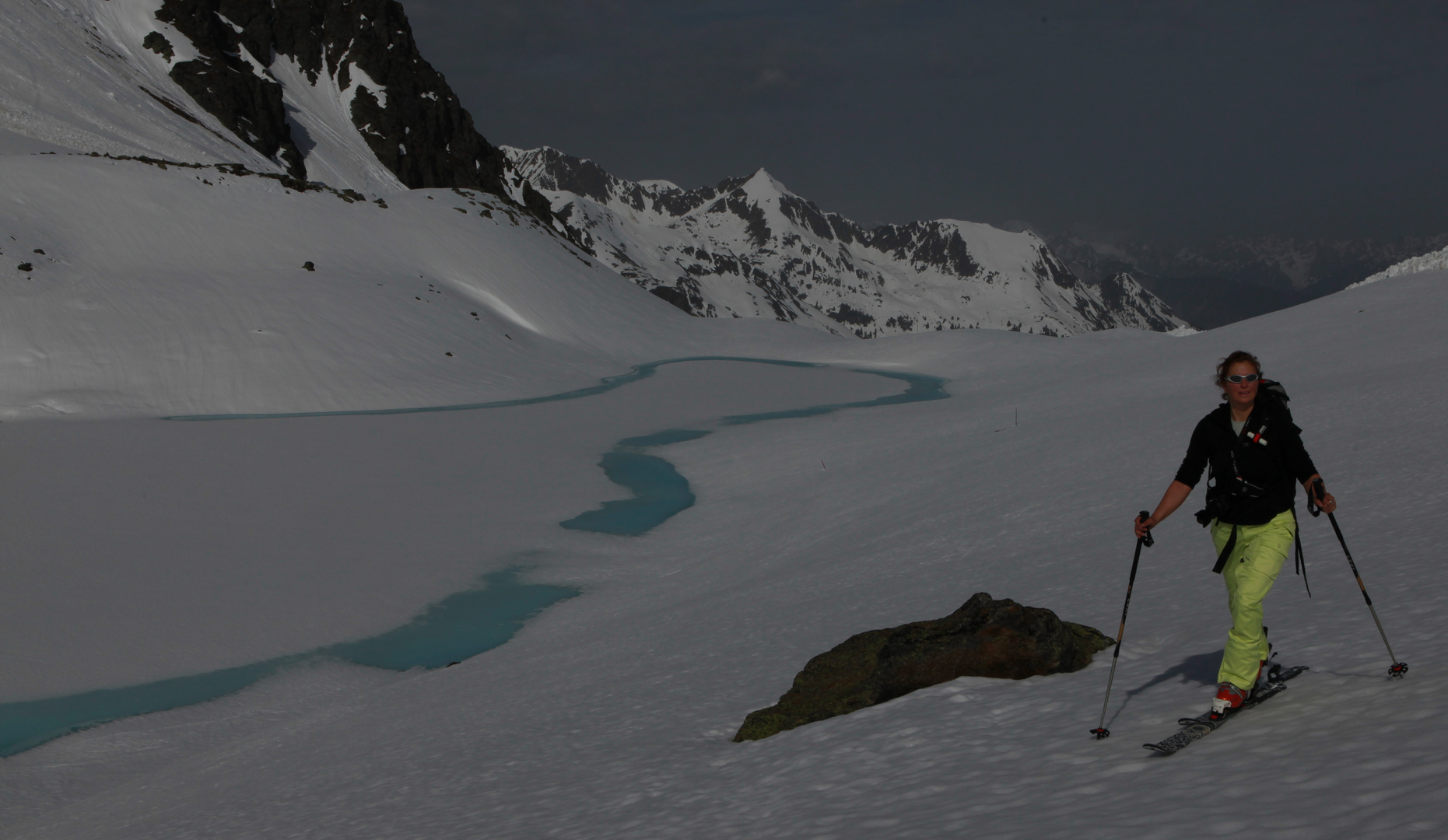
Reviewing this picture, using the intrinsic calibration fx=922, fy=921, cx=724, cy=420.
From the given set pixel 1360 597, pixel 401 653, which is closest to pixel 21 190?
pixel 401 653

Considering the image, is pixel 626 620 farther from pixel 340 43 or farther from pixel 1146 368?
pixel 340 43

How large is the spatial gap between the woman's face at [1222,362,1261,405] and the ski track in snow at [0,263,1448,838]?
1.91 meters

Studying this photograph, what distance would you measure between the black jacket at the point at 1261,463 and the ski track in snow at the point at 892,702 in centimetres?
124

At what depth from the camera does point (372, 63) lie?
121000 mm

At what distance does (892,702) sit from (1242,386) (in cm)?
405

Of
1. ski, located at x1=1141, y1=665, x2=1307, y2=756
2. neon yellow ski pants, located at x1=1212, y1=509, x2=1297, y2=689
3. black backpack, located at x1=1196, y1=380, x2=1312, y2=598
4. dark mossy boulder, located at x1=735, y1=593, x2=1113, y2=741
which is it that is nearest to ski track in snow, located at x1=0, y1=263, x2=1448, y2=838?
ski, located at x1=1141, y1=665, x2=1307, y2=756

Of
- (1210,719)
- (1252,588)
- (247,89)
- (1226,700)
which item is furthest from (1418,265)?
(247,89)

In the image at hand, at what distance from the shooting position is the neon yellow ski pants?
5.79 meters

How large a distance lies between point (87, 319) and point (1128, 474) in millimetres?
39750

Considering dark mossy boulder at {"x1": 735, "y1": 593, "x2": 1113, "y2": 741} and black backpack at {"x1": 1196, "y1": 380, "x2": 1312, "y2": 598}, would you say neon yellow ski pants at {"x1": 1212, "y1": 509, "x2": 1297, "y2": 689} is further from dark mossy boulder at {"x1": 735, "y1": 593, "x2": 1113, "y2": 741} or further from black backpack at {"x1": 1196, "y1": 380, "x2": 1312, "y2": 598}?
dark mossy boulder at {"x1": 735, "y1": 593, "x2": 1113, "y2": 741}

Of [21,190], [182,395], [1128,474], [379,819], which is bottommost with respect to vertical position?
[379,819]

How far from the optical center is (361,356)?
137ft

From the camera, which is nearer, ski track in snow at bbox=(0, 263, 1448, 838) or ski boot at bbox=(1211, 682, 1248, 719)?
ski track in snow at bbox=(0, 263, 1448, 838)

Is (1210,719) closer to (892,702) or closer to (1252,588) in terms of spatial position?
(1252,588)
